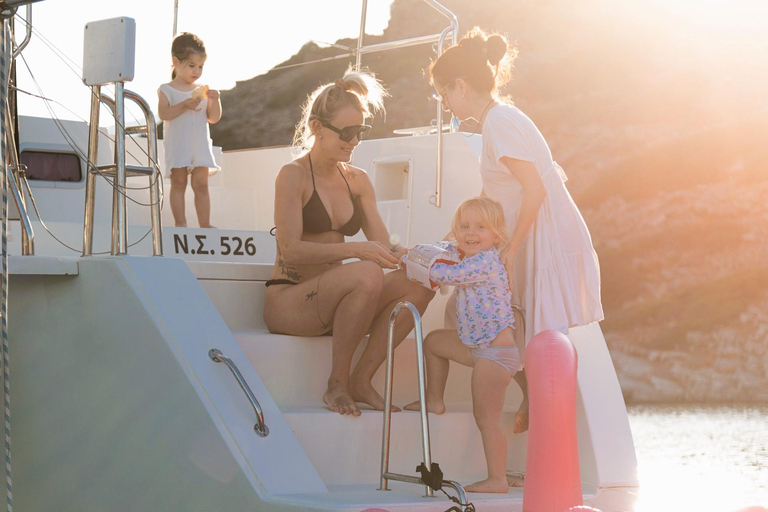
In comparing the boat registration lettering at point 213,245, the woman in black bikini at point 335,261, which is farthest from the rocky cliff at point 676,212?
the woman in black bikini at point 335,261

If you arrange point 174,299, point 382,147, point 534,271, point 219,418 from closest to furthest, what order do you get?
point 219,418
point 174,299
point 534,271
point 382,147

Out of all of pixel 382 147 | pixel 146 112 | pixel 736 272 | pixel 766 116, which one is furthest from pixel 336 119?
pixel 766 116

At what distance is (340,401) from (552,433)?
43.7 inches

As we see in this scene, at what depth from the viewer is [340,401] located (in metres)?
3.64

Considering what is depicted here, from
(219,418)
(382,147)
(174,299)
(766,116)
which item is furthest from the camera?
(766,116)

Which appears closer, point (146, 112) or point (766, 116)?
point (146, 112)

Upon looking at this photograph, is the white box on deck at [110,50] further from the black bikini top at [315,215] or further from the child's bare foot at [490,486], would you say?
the child's bare foot at [490,486]

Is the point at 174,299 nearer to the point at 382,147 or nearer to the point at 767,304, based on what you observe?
the point at 382,147

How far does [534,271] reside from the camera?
12.2 ft

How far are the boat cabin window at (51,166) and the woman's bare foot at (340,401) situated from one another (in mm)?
2922

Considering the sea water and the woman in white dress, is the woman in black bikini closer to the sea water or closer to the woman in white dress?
the woman in white dress

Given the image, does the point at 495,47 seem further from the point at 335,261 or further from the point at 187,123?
the point at 187,123

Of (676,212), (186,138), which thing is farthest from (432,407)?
(676,212)

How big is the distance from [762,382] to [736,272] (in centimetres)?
303
